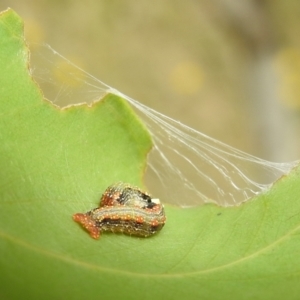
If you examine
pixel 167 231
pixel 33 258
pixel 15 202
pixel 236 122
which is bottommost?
pixel 33 258

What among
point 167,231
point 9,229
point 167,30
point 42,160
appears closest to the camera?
point 9,229

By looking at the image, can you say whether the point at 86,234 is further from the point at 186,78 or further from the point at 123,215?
the point at 186,78

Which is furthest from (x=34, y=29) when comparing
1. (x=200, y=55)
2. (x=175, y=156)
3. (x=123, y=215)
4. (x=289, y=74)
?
(x=123, y=215)

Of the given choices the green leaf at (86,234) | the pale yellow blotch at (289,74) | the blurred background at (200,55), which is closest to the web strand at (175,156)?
the green leaf at (86,234)

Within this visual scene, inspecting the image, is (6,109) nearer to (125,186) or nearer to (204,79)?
(125,186)

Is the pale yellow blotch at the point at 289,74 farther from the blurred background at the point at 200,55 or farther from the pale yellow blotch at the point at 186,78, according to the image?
the pale yellow blotch at the point at 186,78

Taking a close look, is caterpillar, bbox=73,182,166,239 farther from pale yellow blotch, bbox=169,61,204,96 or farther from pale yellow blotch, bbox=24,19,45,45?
pale yellow blotch, bbox=169,61,204,96

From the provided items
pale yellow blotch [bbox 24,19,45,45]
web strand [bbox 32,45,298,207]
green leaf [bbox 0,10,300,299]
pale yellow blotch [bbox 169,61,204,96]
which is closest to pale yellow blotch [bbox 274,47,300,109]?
pale yellow blotch [bbox 169,61,204,96]

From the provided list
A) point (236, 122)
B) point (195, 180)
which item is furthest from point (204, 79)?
point (195, 180)
